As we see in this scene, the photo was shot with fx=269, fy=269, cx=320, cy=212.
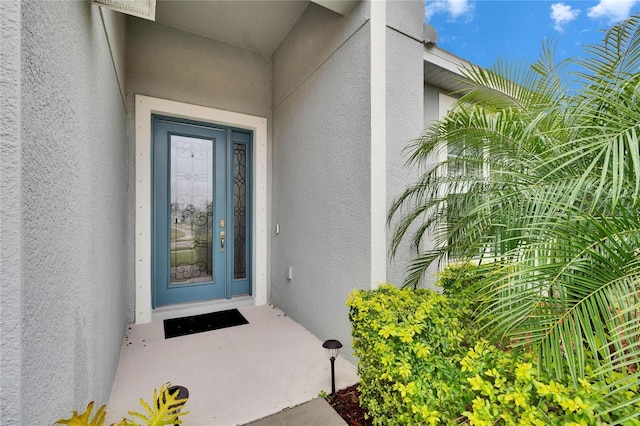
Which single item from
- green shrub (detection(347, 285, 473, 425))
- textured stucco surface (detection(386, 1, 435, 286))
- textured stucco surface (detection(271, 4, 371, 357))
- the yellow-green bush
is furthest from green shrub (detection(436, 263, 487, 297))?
textured stucco surface (detection(271, 4, 371, 357))

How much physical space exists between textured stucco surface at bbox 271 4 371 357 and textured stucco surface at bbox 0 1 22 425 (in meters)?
2.30

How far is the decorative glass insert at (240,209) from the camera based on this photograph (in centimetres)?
445

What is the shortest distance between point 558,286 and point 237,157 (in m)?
4.26

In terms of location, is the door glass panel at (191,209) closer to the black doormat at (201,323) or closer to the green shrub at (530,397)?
the black doormat at (201,323)

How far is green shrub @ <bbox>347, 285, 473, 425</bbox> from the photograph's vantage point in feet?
4.80

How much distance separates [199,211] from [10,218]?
11.9 feet

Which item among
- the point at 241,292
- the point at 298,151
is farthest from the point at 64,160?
the point at 241,292

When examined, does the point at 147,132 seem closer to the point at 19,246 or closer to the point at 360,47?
the point at 360,47

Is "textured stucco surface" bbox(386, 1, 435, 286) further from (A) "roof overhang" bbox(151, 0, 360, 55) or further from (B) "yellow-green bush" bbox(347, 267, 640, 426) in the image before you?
(A) "roof overhang" bbox(151, 0, 360, 55)

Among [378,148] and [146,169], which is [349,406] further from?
[146,169]

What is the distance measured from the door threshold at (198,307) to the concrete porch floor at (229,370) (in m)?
0.20

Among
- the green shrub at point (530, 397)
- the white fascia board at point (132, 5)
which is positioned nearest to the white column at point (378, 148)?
the green shrub at point (530, 397)

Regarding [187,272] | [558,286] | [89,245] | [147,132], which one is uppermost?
[147,132]

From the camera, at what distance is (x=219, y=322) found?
147 inches
